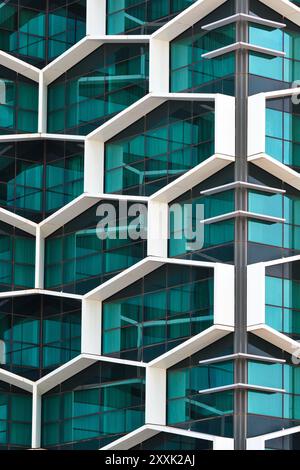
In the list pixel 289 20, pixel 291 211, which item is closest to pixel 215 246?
pixel 291 211

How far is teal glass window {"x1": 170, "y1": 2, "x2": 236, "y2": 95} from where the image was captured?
245ft

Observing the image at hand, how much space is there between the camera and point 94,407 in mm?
77188

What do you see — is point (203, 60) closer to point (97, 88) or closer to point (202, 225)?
point (97, 88)

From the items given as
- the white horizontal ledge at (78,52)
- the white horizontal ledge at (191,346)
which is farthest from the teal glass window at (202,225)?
the white horizontal ledge at (78,52)

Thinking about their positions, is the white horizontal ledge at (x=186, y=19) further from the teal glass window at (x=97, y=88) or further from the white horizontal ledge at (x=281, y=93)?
the white horizontal ledge at (x=281, y=93)

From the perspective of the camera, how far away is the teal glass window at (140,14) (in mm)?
77250

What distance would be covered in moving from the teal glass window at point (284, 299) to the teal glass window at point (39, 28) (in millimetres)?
12058

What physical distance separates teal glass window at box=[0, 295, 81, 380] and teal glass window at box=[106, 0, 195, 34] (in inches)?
353

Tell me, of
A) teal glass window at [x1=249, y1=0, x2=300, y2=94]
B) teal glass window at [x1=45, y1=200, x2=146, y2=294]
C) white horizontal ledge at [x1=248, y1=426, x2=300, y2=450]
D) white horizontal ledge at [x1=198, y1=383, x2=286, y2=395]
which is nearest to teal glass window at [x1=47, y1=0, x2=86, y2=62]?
teal glass window at [x1=45, y1=200, x2=146, y2=294]

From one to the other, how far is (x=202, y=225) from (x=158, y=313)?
319cm
